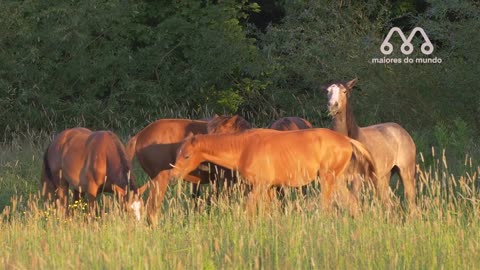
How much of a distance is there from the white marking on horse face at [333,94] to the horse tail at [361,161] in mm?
1327

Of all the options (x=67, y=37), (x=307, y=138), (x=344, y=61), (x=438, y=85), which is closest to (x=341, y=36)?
(x=344, y=61)

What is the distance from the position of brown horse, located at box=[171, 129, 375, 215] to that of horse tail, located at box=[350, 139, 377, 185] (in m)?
0.19

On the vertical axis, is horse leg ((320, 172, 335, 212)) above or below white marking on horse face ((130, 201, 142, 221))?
below

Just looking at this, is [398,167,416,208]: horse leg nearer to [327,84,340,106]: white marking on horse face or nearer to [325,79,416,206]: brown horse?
[325,79,416,206]: brown horse

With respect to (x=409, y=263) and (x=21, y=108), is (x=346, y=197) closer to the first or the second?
(x=409, y=263)

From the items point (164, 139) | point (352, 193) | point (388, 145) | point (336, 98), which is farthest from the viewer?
point (388, 145)

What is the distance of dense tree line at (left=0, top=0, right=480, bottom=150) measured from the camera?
23266 mm

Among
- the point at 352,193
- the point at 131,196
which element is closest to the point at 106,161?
the point at 131,196

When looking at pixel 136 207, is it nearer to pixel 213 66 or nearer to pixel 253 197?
pixel 253 197

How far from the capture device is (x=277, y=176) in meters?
11.7

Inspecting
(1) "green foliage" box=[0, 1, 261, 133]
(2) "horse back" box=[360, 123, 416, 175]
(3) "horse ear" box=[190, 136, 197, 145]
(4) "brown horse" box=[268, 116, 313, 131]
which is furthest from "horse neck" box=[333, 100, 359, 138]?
(1) "green foliage" box=[0, 1, 261, 133]

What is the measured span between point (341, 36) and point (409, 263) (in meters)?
17.7

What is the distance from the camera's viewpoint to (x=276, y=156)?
11.7 metres

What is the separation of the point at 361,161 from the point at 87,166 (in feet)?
10.9
